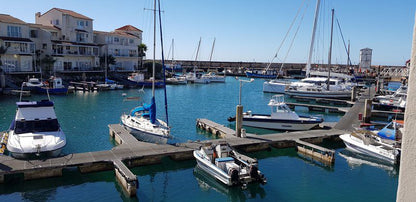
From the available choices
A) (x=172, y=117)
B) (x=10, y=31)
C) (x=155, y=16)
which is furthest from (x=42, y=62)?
(x=155, y=16)

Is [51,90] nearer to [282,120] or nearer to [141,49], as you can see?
[141,49]

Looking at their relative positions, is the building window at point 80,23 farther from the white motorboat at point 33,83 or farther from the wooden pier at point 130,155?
the wooden pier at point 130,155

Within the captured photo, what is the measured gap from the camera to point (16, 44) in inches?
2375

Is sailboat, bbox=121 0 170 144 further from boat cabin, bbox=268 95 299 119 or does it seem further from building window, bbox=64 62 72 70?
building window, bbox=64 62 72 70

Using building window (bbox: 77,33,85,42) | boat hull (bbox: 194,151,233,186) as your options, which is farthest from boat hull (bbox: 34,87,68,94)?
boat hull (bbox: 194,151,233,186)

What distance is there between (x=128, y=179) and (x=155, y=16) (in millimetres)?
14424

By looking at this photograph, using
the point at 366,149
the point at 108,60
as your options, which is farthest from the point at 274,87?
the point at 366,149

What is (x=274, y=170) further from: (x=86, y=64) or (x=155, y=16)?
(x=86, y=64)

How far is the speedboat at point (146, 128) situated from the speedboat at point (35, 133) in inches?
220

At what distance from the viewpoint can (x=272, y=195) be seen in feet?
56.3

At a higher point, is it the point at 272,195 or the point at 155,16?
the point at 155,16

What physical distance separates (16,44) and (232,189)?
191ft

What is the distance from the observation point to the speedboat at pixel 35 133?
61.9 ft

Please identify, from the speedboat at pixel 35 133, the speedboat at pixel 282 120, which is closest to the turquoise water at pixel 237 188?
the speedboat at pixel 35 133
